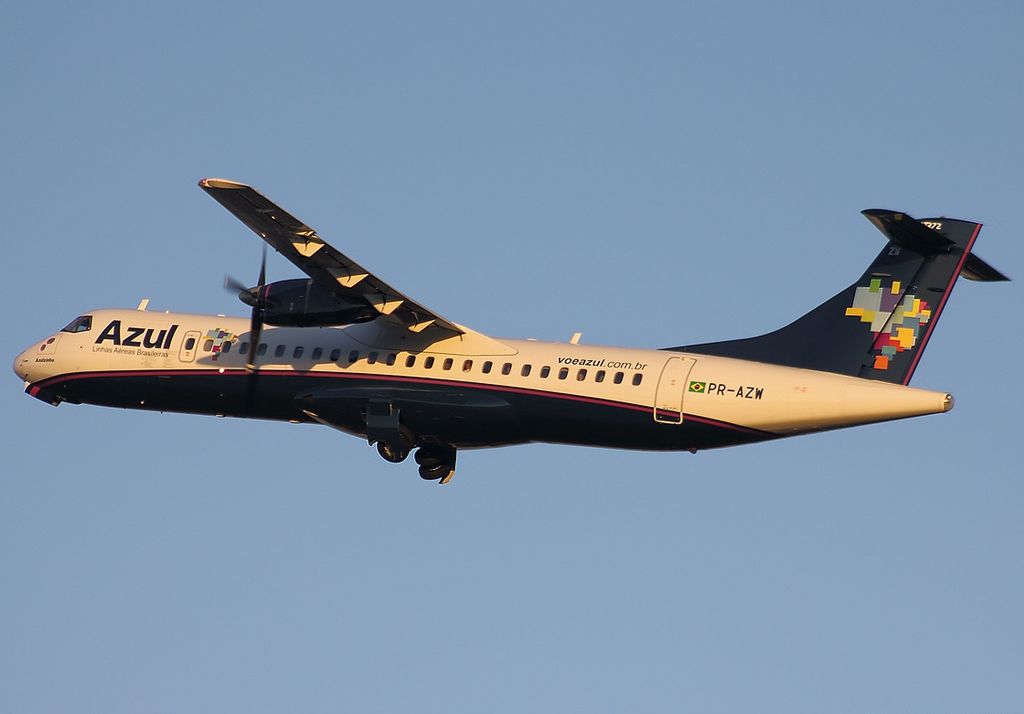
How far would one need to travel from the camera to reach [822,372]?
32875 millimetres

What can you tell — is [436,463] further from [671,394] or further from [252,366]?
[671,394]

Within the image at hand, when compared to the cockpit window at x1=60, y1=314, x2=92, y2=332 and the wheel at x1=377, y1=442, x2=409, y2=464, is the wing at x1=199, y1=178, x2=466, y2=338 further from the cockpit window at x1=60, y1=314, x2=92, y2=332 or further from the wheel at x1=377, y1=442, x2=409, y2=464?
the cockpit window at x1=60, y1=314, x2=92, y2=332

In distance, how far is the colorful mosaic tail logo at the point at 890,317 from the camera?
32.6m

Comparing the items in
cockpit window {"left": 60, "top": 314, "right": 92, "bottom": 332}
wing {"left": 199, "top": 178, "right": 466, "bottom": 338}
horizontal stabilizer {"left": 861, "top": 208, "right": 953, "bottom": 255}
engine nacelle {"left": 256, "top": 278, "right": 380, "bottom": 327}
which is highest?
horizontal stabilizer {"left": 861, "top": 208, "right": 953, "bottom": 255}

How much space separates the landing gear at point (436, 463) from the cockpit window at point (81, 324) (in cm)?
792

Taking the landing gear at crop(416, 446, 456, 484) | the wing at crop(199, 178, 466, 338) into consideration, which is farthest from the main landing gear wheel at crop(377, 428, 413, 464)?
the wing at crop(199, 178, 466, 338)

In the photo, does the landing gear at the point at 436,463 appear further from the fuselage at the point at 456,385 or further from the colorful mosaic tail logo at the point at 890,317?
the colorful mosaic tail logo at the point at 890,317

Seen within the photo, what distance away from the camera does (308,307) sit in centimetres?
3475

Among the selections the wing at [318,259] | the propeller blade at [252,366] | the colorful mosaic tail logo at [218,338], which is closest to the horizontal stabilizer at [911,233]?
the wing at [318,259]

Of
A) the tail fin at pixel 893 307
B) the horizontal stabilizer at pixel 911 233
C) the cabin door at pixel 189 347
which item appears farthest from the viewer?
the cabin door at pixel 189 347

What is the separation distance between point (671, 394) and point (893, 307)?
4349 mm

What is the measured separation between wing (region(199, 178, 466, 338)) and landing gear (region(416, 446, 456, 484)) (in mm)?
2771

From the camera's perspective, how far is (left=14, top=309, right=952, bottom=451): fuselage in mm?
32656

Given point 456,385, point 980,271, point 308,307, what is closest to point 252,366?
point 308,307
